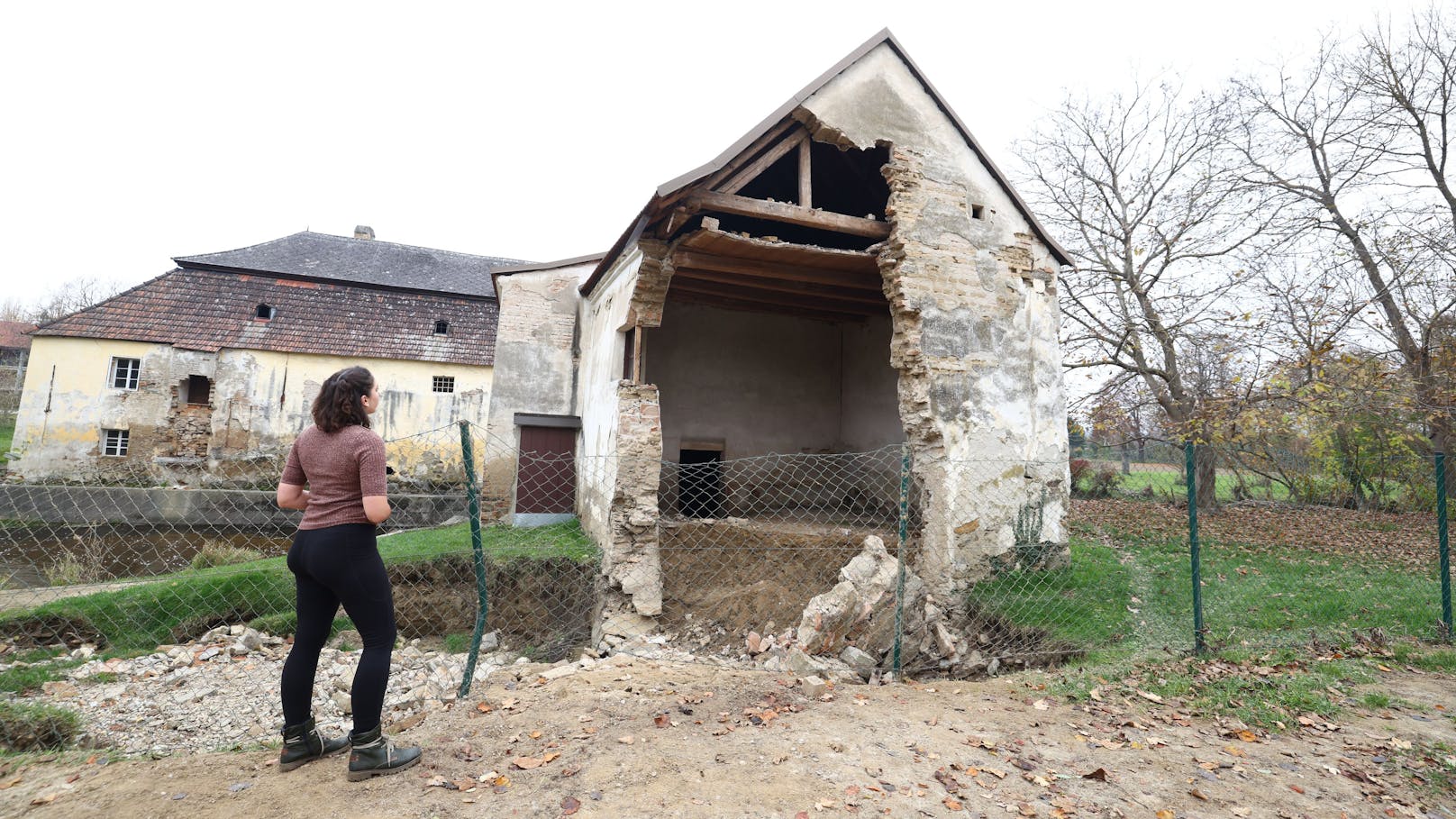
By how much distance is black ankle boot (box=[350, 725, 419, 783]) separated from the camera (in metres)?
3.04

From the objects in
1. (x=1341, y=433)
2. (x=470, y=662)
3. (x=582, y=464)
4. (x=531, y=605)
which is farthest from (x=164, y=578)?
(x=1341, y=433)

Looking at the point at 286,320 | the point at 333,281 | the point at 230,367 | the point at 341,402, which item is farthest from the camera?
the point at 333,281

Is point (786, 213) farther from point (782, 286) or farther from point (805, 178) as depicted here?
point (782, 286)

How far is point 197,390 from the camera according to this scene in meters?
20.1

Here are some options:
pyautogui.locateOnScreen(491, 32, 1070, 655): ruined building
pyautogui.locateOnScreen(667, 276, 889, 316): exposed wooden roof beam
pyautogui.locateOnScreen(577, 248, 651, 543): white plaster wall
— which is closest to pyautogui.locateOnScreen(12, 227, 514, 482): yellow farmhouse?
pyautogui.locateOnScreen(577, 248, 651, 543): white plaster wall

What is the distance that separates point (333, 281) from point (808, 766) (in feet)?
78.7

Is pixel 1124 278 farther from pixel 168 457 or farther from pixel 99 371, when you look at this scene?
pixel 99 371

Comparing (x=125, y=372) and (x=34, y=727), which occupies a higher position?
(x=125, y=372)

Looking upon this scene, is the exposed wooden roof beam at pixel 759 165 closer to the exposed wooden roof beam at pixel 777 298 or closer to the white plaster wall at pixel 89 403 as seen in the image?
the exposed wooden roof beam at pixel 777 298

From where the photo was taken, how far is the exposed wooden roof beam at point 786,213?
7.30 meters

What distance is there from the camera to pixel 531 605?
368 inches

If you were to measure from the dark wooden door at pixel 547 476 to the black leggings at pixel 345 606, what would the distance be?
10.1 metres

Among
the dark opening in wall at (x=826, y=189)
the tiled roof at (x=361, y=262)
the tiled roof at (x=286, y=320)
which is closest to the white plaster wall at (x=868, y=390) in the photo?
the dark opening in wall at (x=826, y=189)

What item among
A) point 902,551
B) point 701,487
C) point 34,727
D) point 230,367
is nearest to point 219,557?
point 34,727
